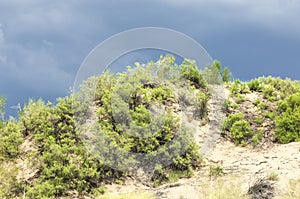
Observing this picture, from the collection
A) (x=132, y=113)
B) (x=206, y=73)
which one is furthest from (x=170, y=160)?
(x=206, y=73)

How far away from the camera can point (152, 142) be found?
12359mm

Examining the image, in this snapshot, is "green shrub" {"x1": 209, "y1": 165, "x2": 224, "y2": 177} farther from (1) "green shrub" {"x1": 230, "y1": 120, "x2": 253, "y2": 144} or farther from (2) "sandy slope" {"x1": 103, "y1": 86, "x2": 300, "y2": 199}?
(1) "green shrub" {"x1": 230, "y1": 120, "x2": 253, "y2": 144}

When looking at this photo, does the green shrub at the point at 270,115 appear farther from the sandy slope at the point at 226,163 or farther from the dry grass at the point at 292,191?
the dry grass at the point at 292,191

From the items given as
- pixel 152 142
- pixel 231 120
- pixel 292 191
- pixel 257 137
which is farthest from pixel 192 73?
pixel 292 191

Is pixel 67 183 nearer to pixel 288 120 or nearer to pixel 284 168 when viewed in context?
pixel 284 168

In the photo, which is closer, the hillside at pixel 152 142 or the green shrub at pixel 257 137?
the hillside at pixel 152 142

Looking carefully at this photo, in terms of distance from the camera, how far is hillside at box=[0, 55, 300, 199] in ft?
35.7

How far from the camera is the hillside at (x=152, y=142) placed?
Answer: 1089 cm

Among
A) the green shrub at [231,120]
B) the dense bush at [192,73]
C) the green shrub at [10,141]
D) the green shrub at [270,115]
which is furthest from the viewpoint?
the dense bush at [192,73]

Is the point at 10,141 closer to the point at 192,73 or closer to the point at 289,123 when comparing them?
the point at 192,73

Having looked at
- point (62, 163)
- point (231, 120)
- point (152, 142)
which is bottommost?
point (62, 163)

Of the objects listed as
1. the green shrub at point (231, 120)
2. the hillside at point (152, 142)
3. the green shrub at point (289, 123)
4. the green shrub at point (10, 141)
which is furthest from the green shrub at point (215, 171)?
the green shrub at point (10, 141)

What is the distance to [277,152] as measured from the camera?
12367 millimetres

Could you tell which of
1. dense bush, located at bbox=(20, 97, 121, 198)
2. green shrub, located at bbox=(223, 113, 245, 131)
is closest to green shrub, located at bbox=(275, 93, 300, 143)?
green shrub, located at bbox=(223, 113, 245, 131)
